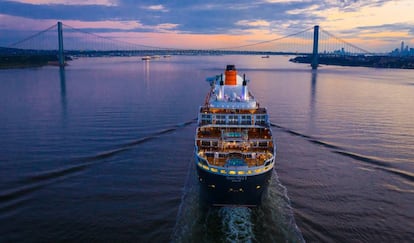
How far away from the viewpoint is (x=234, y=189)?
54.6ft

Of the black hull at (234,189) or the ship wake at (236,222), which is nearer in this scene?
the ship wake at (236,222)

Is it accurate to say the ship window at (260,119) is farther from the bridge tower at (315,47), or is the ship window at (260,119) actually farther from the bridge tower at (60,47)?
the bridge tower at (315,47)

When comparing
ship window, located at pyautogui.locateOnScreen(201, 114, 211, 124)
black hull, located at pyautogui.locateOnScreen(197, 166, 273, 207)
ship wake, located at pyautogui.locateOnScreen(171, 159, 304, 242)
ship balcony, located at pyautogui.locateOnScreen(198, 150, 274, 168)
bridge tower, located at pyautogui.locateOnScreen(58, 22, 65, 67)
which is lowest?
ship wake, located at pyautogui.locateOnScreen(171, 159, 304, 242)

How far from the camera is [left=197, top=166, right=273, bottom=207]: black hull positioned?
16641 mm

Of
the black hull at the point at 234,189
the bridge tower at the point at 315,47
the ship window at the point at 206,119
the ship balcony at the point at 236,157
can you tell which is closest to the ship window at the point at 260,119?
the ship window at the point at 206,119

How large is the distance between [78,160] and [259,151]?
12.2 meters

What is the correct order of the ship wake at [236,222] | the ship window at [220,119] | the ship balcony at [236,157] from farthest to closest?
the ship window at [220,119] < the ship balcony at [236,157] < the ship wake at [236,222]

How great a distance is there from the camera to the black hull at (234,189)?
16641 mm

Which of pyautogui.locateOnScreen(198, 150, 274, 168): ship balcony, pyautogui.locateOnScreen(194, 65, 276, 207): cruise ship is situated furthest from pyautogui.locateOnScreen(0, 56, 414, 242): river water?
pyautogui.locateOnScreen(198, 150, 274, 168): ship balcony

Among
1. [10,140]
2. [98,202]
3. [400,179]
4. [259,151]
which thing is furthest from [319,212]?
[10,140]

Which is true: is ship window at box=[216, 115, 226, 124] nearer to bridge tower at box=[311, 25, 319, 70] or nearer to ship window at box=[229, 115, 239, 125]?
ship window at box=[229, 115, 239, 125]

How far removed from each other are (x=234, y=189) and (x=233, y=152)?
8.31ft

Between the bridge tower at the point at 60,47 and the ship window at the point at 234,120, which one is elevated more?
the bridge tower at the point at 60,47

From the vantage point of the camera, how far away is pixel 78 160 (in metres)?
22.8
